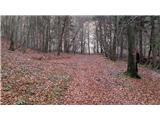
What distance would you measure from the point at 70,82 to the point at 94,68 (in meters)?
1.33

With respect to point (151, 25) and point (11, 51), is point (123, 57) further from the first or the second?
point (11, 51)

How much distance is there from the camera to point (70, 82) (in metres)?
9.08

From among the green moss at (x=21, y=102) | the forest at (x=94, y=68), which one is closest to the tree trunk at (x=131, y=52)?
the forest at (x=94, y=68)

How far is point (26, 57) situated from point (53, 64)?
1.22 m

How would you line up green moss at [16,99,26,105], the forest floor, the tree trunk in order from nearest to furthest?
green moss at [16,99,26,105] < the forest floor < the tree trunk

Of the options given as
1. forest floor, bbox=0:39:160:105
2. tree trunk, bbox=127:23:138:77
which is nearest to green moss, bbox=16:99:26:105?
forest floor, bbox=0:39:160:105

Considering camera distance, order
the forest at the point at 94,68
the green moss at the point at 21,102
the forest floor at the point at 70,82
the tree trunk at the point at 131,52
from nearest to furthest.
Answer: the green moss at the point at 21,102
the forest floor at the point at 70,82
the forest at the point at 94,68
the tree trunk at the point at 131,52

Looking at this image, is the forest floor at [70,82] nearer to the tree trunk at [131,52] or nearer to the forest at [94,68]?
the forest at [94,68]

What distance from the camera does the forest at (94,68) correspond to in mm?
8230

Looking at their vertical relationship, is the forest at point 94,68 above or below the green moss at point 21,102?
above

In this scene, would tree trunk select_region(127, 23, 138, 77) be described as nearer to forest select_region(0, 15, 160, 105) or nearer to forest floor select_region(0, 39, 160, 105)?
forest select_region(0, 15, 160, 105)

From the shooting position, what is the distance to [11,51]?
447 inches

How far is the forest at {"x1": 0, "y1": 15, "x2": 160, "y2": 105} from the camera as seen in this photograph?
8230mm
